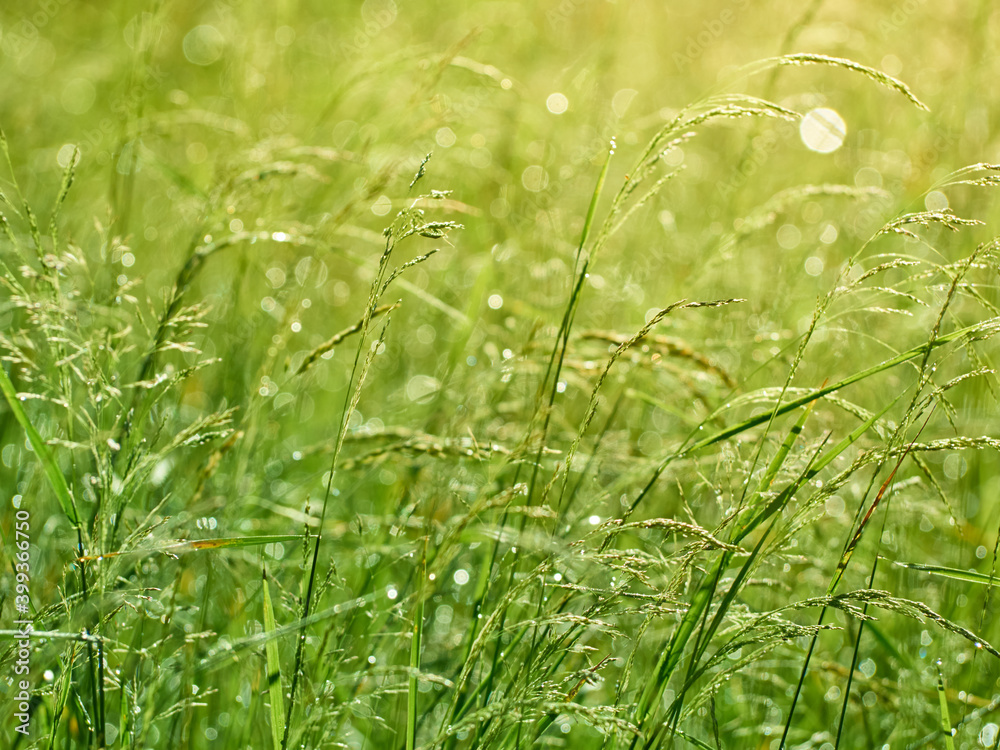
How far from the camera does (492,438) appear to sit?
1.49 m

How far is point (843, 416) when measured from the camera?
213 centimetres

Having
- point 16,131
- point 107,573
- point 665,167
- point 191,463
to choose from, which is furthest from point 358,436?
point 665,167

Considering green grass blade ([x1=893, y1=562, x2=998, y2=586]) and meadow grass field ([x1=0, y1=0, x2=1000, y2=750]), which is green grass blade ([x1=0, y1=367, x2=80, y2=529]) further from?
green grass blade ([x1=893, y1=562, x2=998, y2=586])

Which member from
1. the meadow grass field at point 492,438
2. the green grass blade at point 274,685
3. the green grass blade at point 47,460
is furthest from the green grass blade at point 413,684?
the green grass blade at point 47,460

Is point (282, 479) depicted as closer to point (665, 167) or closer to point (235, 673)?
point (235, 673)

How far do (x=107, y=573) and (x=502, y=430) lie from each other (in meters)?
0.86

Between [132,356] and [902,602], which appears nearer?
[902,602]

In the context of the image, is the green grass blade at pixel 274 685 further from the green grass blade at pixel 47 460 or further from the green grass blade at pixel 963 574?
the green grass blade at pixel 963 574

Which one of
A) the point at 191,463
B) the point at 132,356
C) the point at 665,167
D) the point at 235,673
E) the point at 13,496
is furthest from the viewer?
the point at 665,167

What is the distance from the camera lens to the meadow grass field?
95 centimetres

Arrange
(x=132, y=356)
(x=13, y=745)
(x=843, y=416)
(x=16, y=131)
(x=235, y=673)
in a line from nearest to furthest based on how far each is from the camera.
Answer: (x=13, y=745) < (x=235, y=673) < (x=132, y=356) < (x=843, y=416) < (x=16, y=131)

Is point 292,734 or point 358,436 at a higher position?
point 358,436

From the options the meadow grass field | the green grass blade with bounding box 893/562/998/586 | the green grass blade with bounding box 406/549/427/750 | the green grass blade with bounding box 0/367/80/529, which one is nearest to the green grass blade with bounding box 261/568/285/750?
the meadow grass field

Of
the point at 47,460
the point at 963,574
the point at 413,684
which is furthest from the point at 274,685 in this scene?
the point at 963,574
